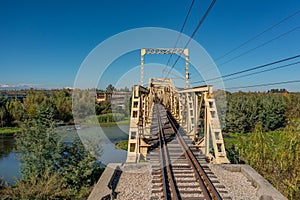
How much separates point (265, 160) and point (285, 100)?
146ft

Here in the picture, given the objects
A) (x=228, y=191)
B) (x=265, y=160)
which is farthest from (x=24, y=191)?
(x=265, y=160)

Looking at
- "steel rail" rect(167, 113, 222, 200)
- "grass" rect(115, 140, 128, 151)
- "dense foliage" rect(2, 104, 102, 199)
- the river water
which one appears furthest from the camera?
"grass" rect(115, 140, 128, 151)

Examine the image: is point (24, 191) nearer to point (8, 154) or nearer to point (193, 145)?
point (193, 145)

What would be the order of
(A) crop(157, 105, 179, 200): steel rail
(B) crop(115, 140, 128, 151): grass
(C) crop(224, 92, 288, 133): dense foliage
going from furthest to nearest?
(C) crop(224, 92, 288, 133): dense foliage < (B) crop(115, 140, 128, 151): grass < (A) crop(157, 105, 179, 200): steel rail

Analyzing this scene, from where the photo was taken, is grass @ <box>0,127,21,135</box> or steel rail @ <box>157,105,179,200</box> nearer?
steel rail @ <box>157,105,179,200</box>

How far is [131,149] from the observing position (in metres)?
6.92

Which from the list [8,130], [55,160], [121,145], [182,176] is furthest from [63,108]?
[182,176]

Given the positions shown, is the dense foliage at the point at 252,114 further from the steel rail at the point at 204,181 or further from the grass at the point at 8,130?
the grass at the point at 8,130

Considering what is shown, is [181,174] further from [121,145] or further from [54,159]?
[121,145]

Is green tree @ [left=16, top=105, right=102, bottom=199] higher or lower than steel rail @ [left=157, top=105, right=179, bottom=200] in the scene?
lower

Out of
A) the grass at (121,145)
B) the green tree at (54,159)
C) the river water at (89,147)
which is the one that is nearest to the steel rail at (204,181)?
the green tree at (54,159)

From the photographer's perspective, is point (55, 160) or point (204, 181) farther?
point (55, 160)

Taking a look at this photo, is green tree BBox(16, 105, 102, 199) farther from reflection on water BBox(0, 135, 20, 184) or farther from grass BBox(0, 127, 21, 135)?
grass BBox(0, 127, 21, 135)

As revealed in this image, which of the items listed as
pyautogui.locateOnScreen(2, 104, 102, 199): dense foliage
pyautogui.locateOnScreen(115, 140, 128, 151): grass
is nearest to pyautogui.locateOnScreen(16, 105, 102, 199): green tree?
pyautogui.locateOnScreen(2, 104, 102, 199): dense foliage
